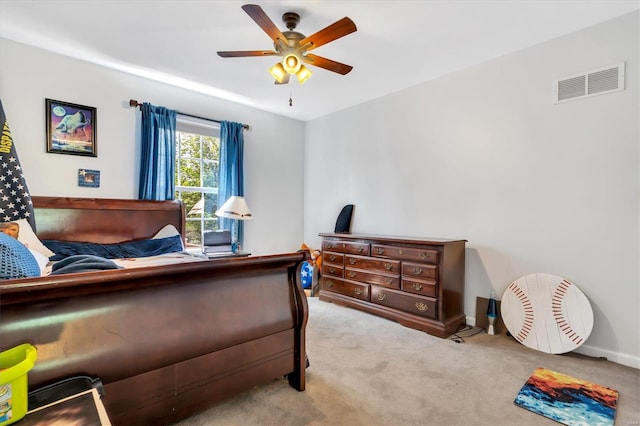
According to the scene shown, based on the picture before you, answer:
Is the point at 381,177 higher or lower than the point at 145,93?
lower

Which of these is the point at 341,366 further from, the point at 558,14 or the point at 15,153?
the point at 15,153

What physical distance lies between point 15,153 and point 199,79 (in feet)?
6.04

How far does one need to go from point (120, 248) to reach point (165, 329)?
2135 mm

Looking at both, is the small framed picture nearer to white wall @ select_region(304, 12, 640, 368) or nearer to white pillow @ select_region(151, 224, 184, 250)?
white pillow @ select_region(151, 224, 184, 250)

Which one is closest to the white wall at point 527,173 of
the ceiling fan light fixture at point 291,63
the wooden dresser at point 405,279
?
the wooden dresser at point 405,279

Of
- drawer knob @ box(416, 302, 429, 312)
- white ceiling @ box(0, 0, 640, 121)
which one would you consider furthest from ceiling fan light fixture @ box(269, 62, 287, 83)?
drawer knob @ box(416, 302, 429, 312)

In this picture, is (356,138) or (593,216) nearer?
(593,216)

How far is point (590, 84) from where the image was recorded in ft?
8.41

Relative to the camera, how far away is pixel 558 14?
2391 millimetres


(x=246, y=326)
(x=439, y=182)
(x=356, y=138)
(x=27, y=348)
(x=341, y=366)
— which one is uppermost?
(x=356, y=138)

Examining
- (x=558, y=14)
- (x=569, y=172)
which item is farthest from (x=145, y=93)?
(x=569, y=172)

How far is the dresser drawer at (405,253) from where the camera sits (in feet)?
9.87

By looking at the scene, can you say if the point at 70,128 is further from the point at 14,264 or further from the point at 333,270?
the point at 333,270

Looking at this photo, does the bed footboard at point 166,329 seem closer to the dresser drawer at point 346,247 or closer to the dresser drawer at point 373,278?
the dresser drawer at point 373,278
